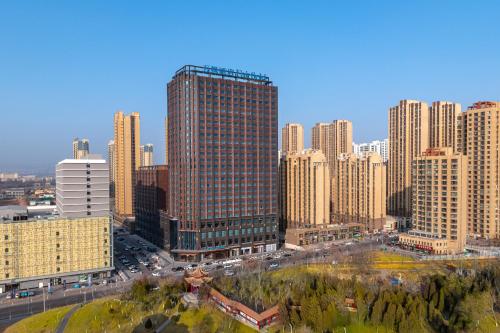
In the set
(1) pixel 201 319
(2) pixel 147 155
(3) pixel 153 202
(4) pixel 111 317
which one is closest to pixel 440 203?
(1) pixel 201 319

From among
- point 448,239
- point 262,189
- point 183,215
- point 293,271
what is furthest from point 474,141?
point 183,215

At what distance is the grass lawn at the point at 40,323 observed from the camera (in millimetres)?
45344

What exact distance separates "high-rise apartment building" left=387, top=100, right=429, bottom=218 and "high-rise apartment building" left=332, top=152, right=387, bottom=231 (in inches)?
396

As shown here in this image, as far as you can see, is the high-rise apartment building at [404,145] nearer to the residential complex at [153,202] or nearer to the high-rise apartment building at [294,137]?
the high-rise apartment building at [294,137]

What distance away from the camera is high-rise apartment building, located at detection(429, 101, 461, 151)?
367 feet

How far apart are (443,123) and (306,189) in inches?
1817

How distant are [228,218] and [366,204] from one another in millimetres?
44559

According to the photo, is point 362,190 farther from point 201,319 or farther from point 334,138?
point 201,319

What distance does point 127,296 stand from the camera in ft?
171

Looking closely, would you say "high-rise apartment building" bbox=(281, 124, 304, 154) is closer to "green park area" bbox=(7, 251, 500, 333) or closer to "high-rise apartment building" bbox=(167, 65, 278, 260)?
"high-rise apartment building" bbox=(167, 65, 278, 260)

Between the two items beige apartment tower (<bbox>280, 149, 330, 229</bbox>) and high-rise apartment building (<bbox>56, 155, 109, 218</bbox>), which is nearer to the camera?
high-rise apartment building (<bbox>56, 155, 109, 218</bbox>)

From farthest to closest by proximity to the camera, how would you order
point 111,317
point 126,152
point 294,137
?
point 294,137, point 126,152, point 111,317

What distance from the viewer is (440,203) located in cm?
8031

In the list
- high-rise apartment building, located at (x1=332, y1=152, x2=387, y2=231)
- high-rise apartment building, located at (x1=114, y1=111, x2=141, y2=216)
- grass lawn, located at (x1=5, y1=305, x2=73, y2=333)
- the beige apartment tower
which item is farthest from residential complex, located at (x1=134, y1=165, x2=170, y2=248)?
high-rise apartment building, located at (x1=332, y1=152, x2=387, y2=231)
